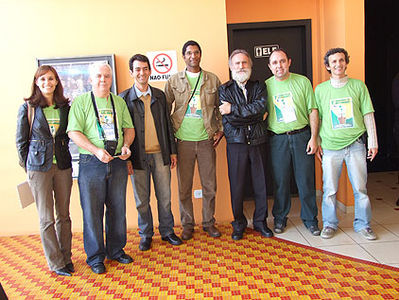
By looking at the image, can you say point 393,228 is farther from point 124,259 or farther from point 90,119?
point 90,119

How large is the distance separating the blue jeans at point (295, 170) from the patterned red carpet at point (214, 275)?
1.33 feet

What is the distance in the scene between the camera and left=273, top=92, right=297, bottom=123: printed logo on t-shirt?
10.6ft

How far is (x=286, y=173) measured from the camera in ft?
11.2

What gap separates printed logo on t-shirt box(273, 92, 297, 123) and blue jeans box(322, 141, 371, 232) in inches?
18.9

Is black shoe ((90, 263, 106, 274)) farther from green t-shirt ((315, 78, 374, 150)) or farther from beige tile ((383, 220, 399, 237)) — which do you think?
beige tile ((383, 220, 399, 237))

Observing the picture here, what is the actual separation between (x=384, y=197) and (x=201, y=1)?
3.33 meters

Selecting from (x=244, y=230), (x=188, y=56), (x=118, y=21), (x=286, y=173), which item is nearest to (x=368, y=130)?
(x=286, y=173)

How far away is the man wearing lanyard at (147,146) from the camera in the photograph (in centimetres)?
311

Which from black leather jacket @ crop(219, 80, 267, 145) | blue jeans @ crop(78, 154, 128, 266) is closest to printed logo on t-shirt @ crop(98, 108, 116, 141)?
blue jeans @ crop(78, 154, 128, 266)

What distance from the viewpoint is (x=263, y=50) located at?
443 cm

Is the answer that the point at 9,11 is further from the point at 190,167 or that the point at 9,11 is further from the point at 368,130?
the point at 368,130

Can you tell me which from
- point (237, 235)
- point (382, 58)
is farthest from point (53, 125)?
point (382, 58)

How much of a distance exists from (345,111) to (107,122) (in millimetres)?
2122

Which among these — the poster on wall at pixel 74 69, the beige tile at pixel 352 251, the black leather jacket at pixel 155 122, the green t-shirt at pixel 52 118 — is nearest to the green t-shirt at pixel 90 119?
the green t-shirt at pixel 52 118
